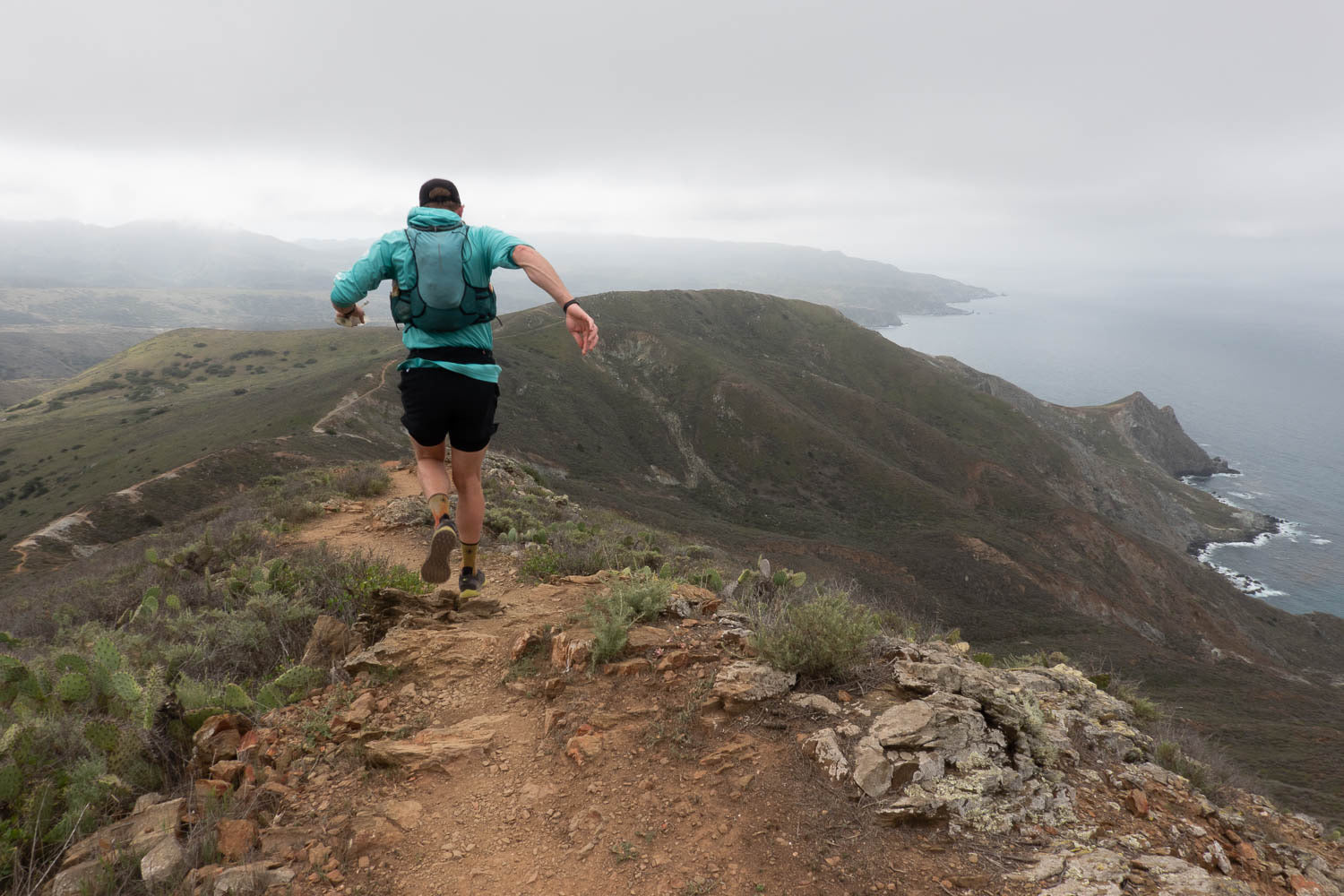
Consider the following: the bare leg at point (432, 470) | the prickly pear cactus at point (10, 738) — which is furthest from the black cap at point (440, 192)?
the prickly pear cactus at point (10, 738)

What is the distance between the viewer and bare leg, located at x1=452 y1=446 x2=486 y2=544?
12.7 feet

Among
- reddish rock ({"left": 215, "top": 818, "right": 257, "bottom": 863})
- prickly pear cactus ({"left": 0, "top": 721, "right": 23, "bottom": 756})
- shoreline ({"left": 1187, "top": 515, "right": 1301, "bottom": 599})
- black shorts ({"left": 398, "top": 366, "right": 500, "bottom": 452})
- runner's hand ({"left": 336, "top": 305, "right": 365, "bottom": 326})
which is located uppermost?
runner's hand ({"left": 336, "top": 305, "right": 365, "bottom": 326})

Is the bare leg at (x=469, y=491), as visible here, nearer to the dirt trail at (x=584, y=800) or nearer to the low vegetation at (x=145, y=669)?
the dirt trail at (x=584, y=800)

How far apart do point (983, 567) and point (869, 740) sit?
4910 centimetres

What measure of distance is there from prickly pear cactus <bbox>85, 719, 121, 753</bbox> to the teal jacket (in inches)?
91.6

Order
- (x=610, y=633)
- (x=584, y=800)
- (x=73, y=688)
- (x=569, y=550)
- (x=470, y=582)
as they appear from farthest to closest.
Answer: (x=569, y=550) < (x=470, y=582) < (x=610, y=633) < (x=73, y=688) < (x=584, y=800)

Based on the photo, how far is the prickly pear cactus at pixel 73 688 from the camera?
11.0 ft

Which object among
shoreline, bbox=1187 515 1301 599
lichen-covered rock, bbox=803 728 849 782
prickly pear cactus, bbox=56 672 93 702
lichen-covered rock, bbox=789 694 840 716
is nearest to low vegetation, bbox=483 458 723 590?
lichen-covered rock, bbox=789 694 840 716

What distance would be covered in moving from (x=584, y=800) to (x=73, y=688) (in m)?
3.06

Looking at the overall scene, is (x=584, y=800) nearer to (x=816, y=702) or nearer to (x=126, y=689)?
(x=816, y=702)

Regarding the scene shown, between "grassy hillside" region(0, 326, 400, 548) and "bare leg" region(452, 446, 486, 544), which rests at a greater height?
"bare leg" region(452, 446, 486, 544)

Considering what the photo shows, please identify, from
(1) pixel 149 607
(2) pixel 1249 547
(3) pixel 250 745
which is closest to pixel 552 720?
(3) pixel 250 745

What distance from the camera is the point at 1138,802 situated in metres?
3.31

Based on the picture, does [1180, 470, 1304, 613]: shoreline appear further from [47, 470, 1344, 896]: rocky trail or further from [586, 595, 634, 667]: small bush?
[586, 595, 634, 667]: small bush
